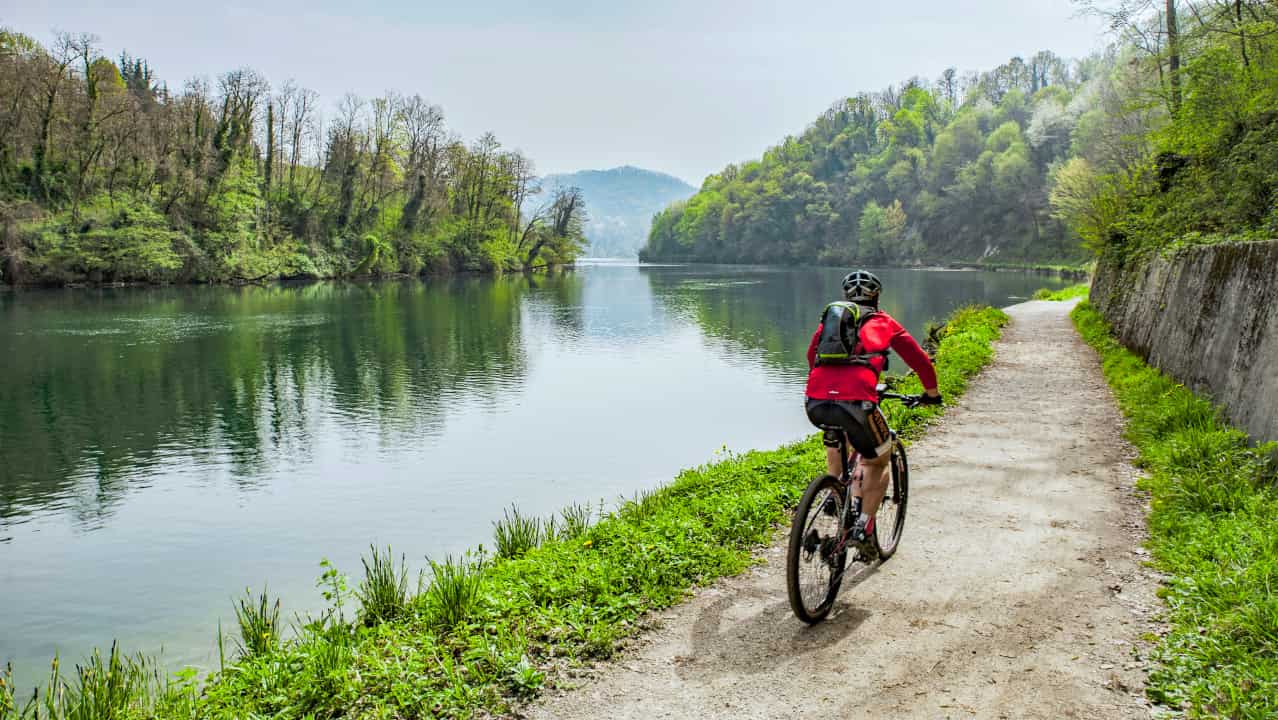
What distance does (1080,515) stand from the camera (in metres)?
7.27

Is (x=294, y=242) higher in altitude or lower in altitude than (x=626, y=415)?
higher

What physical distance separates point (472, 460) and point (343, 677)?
9607mm

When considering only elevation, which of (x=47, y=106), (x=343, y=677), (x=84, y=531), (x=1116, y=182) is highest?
(x=47, y=106)

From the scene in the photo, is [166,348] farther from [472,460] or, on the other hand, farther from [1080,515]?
[1080,515]

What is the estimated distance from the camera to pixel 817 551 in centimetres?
504

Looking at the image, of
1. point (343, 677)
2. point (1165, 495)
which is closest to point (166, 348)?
point (343, 677)

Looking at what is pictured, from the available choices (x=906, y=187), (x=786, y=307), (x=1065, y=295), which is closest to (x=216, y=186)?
(x=786, y=307)

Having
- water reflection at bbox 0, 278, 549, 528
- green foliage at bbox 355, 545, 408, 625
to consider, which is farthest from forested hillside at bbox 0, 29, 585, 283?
green foliage at bbox 355, 545, 408, 625

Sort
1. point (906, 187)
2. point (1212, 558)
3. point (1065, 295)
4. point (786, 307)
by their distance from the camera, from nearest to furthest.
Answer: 1. point (1212, 558)
2. point (1065, 295)
3. point (786, 307)
4. point (906, 187)

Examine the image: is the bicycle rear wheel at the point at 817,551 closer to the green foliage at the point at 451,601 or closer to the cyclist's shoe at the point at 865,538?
the cyclist's shoe at the point at 865,538

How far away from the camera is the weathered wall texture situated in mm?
7816

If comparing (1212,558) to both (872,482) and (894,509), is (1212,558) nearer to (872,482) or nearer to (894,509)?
(894,509)

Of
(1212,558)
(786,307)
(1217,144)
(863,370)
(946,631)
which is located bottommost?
(786,307)

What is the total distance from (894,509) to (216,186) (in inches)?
2733
